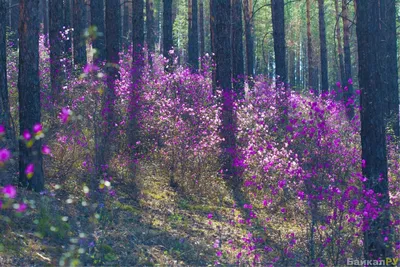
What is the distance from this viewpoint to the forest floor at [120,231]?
6324 millimetres

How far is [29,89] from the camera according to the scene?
776cm

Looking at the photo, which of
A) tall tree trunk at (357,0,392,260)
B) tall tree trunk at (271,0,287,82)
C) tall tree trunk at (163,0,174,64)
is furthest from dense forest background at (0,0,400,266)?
tall tree trunk at (163,0,174,64)

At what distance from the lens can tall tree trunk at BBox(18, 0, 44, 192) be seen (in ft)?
25.3

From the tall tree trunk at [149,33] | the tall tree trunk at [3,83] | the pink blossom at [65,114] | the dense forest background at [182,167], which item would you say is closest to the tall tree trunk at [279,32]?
the dense forest background at [182,167]

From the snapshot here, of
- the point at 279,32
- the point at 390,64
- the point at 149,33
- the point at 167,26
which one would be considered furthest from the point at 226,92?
the point at 149,33

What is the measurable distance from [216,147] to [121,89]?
93.5 inches

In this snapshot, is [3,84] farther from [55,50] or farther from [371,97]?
[371,97]

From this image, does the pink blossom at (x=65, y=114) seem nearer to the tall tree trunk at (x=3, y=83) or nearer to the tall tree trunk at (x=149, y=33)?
the tall tree trunk at (x=3, y=83)

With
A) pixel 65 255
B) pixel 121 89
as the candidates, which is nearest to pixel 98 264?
pixel 65 255

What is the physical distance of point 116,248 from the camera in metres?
6.87

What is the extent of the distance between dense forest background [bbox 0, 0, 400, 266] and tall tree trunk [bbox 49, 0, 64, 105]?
4cm

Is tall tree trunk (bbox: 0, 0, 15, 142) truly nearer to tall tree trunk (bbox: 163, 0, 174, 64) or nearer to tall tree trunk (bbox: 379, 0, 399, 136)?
tall tree trunk (bbox: 379, 0, 399, 136)

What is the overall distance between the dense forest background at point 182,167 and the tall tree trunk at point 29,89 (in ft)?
0.07

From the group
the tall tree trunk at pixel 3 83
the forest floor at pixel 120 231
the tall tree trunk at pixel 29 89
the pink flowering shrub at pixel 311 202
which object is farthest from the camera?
the tall tree trunk at pixel 29 89
